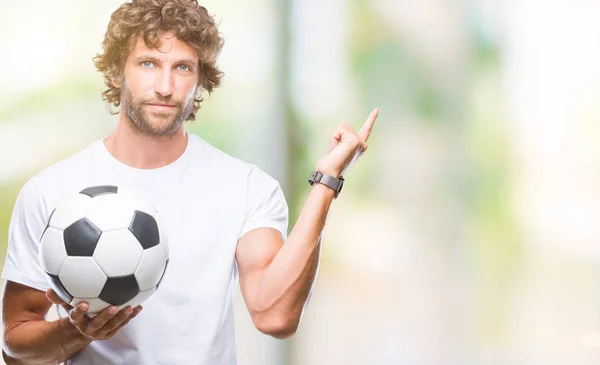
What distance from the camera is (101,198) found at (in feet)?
4.77

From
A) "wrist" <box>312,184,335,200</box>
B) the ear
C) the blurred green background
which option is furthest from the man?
the blurred green background

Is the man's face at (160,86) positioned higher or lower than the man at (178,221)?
higher

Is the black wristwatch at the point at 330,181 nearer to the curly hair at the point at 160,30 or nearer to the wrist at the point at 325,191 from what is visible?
the wrist at the point at 325,191

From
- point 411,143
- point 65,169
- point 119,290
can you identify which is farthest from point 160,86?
point 411,143

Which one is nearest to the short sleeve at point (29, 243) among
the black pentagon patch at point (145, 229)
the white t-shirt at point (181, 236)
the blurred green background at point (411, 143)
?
the white t-shirt at point (181, 236)

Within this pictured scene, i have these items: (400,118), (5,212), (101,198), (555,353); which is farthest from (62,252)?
(555,353)

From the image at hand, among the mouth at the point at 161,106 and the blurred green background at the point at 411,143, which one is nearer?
the mouth at the point at 161,106

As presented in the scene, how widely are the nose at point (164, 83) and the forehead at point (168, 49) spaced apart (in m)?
0.04

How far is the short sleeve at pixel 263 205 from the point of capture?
1.71m

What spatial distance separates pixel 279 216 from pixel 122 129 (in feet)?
1.29

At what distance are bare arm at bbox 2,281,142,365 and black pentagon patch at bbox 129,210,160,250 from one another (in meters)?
0.12

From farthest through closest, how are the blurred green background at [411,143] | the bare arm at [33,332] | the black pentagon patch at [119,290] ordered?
1. the blurred green background at [411,143]
2. the bare arm at [33,332]
3. the black pentagon patch at [119,290]

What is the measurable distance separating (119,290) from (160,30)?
0.65m

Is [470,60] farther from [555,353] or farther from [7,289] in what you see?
[7,289]
